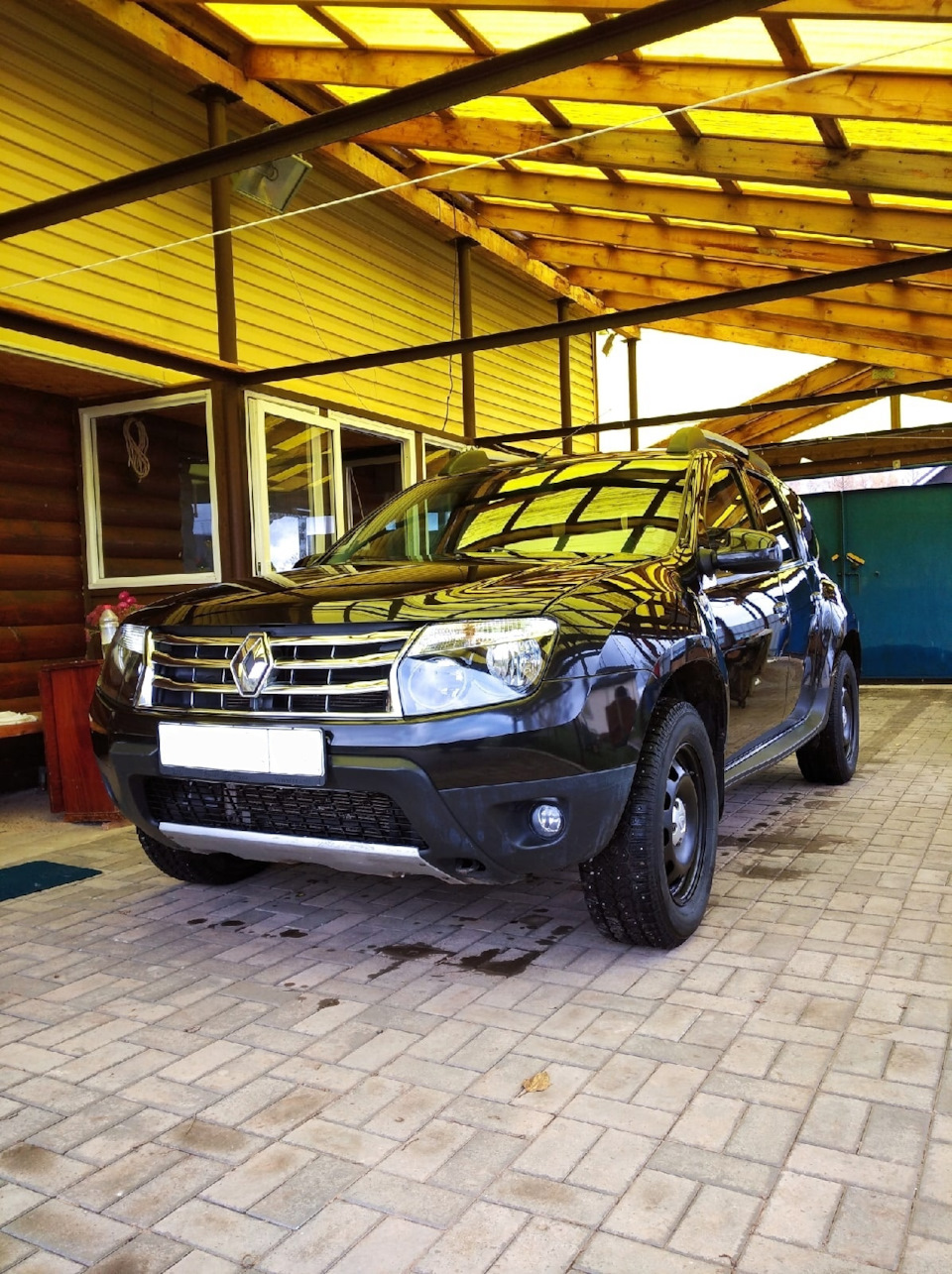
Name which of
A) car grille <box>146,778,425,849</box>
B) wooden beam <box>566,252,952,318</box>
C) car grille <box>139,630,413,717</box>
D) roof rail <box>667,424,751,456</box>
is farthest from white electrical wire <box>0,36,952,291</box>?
wooden beam <box>566,252,952,318</box>

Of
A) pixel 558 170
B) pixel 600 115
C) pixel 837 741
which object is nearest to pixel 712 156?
pixel 600 115

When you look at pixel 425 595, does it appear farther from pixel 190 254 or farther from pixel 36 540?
pixel 190 254

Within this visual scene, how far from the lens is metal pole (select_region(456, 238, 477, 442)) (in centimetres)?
1057

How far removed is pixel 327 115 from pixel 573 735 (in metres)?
2.50

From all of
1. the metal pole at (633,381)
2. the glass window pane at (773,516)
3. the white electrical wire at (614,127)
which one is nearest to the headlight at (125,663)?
the white electrical wire at (614,127)

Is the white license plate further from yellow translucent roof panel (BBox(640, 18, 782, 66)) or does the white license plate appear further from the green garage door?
the green garage door

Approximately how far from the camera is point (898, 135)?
5941 millimetres

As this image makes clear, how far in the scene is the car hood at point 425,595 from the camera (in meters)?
2.70

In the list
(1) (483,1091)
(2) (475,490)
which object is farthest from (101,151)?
(1) (483,1091)

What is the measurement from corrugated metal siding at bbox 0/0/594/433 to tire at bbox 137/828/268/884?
3.76 m

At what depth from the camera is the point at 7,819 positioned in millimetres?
5473

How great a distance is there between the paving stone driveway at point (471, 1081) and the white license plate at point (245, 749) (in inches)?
26.4

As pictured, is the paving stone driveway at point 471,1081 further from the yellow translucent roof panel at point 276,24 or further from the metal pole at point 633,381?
the metal pole at point 633,381

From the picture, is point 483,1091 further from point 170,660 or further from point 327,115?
point 327,115
